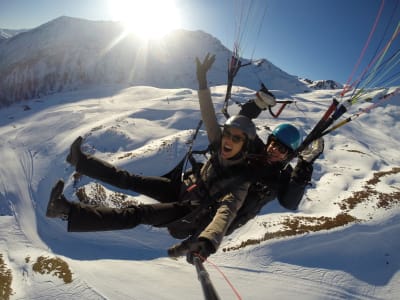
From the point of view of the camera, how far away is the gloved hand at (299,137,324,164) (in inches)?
174

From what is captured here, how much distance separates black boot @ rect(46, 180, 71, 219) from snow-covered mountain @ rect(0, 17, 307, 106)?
7350cm

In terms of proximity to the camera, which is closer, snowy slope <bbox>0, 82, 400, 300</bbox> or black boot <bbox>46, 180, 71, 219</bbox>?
black boot <bbox>46, 180, 71, 219</bbox>

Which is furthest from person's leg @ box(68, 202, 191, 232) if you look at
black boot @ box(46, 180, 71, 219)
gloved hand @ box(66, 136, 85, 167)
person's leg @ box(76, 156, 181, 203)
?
gloved hand @ box(66, 136, 85, 167)

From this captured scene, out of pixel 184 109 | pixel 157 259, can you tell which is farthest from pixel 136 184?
pixel 184 109

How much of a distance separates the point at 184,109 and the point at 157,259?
66.0 ft

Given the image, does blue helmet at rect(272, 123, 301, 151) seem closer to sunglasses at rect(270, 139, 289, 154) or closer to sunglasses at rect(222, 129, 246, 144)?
sunglasses at rect(270, 139, 289, 154)

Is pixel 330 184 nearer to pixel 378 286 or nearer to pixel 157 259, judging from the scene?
pixel 378 286

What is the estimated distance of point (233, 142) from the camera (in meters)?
4.18

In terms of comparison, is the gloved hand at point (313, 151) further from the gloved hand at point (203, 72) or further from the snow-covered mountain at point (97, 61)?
the snow-covered mountain at point (97, 61)

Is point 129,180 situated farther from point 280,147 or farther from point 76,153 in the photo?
point 280,147

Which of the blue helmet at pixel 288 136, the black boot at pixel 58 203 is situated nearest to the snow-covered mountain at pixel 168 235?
the blue helmet at pixel 288 136

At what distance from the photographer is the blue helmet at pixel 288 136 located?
14.8 ft

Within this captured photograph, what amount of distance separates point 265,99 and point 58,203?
4164mm

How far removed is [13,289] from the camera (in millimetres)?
12328
